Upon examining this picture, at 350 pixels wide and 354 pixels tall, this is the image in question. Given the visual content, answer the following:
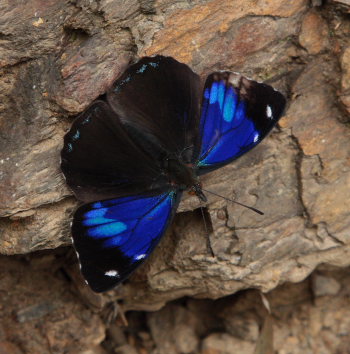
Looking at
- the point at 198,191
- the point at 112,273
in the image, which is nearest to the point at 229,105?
the point at 198,191

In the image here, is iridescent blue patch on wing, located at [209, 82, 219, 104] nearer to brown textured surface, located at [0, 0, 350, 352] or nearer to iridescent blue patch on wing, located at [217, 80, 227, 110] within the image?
iridescent blue patch on wing, located at [217, 80, 227, 110]

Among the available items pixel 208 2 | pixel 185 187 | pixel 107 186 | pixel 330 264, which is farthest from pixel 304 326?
pixel 208 2

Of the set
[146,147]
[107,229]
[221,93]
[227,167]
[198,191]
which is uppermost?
[221,93]

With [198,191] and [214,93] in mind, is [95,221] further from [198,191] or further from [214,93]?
[214,93]

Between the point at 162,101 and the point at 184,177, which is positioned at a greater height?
the point at 162,101

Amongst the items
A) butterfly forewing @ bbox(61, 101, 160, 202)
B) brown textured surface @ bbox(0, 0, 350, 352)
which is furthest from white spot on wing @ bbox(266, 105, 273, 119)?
butterfly forewing @ bbox(61, 101, 160, 202)

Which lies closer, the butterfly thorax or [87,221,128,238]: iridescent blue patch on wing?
[87,221,128,238]: iridescent blue patch on wing

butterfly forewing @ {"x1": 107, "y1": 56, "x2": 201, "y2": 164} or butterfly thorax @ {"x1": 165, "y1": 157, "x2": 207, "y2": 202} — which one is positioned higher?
butterfly forewing @ {"x1": 107, "y1": 56, "x2": 201, "y2": 164}
